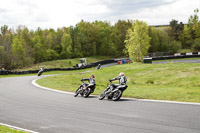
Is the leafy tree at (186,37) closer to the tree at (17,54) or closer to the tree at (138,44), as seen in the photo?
the tree at (138,44)

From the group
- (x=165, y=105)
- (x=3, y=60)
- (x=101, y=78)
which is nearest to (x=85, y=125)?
(x=165, y=105)

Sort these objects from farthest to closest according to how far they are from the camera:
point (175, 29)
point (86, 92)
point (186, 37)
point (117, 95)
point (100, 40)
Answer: point (175, 29), point (186, 37), point (100, 40), point (86, 92), point (117, 95)

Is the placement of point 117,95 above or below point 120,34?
below

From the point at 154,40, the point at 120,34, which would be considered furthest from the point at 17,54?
the point at 154,40

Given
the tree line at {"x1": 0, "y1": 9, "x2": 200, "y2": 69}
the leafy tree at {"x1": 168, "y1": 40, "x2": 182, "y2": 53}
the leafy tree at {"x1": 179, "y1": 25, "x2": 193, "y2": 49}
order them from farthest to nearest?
1. the leafy tree at {"x1": 179, "y1": 25, "x2": 193, "y2": 49}
2. the leafy tree at {"x1": 168, "y1": 40, "x2": 182, "y2": 53}
3. the tree line at {"x1": 0, "y1": 9, "x2": 200, "y2": 69}

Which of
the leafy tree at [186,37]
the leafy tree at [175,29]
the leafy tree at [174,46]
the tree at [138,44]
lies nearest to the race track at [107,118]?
the tree at [138,44]

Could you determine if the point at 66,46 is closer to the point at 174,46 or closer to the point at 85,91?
the point at 174,46

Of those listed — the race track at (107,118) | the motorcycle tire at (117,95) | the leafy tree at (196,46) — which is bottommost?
the race track at (107,118)

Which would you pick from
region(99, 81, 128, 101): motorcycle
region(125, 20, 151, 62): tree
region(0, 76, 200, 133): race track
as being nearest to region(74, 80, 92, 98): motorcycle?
region(99, 81, 128, 101): motorcycle

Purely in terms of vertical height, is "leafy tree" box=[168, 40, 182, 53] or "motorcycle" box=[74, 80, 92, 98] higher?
"leafy tree" box=[168, 40, 182, 53]

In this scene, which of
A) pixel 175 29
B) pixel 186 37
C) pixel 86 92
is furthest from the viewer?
pixel 175 29

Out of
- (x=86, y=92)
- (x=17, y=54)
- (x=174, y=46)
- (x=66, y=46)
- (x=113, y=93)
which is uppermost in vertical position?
(x=66, y=46)

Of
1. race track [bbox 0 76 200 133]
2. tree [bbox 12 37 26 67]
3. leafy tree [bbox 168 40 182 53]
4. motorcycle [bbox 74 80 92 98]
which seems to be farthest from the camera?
leafy tree [bbox 168 40 182 53]

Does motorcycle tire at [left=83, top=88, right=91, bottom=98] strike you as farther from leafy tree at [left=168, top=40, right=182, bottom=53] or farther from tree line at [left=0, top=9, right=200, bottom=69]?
leafy tree at [left=168, top=40, right=182, bottom=53]
